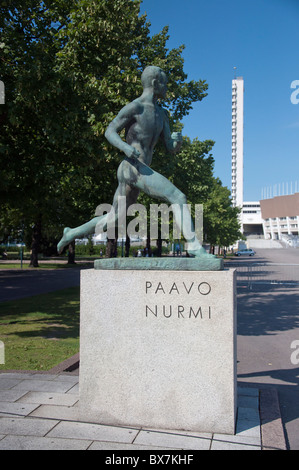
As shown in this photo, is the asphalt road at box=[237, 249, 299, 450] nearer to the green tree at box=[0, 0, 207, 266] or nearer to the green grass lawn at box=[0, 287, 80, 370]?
the green grass lawn at box=[0, 287, 80, 370]

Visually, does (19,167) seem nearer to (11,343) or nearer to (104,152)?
(104,152)

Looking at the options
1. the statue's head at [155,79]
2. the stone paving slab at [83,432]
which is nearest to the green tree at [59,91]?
the statue's head at [155,79]

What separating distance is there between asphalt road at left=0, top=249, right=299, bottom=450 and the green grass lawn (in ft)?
7.49

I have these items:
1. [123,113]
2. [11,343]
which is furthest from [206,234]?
[123,113]

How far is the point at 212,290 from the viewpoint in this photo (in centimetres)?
425

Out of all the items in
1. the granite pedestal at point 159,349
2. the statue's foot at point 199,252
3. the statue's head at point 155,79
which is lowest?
the granite pedestal at point 159,349

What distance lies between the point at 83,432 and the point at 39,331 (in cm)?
607

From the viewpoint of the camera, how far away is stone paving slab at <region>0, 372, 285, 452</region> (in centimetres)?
388

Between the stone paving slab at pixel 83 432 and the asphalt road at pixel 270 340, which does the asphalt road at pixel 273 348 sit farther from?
the stone paving slab at pixel 83 432

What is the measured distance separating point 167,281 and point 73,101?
792 centimetres

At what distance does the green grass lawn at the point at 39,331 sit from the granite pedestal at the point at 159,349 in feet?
9.10

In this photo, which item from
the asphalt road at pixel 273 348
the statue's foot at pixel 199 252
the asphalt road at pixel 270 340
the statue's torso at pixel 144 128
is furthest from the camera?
the asphalt road at pixel 270 340

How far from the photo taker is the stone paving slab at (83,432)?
153 inches

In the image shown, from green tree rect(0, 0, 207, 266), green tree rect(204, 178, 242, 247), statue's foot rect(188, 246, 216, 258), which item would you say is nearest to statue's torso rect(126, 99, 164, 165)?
statue's foot rect(188, 246, 216, 258)
